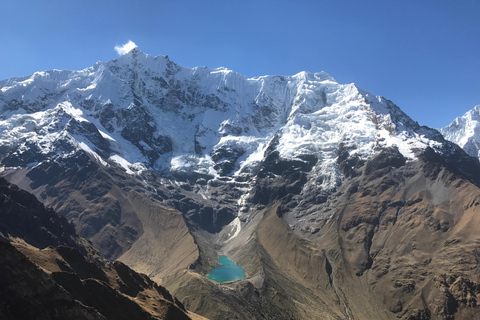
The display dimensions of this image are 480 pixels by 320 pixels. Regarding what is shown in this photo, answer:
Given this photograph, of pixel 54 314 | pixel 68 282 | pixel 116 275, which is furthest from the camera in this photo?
pixel 116 275

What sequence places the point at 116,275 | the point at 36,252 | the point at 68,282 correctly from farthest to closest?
1. the point at 116,275
2. the point at 36,252
3. the point at 68,282

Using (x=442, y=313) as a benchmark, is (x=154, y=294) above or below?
below

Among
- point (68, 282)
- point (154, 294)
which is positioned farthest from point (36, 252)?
point (154, 294)

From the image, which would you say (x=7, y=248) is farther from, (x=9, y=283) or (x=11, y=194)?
(x=11, y=194)

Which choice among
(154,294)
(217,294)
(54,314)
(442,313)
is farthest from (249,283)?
(54,314)

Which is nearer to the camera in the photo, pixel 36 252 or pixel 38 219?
pixel 36 252

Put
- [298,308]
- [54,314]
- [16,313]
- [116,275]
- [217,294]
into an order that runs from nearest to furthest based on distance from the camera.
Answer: [16,313] → [54,314] → [116,275] → [217,294] → [298,308]

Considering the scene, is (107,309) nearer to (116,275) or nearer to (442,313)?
(116,275)

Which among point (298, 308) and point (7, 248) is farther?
point (298, 308)

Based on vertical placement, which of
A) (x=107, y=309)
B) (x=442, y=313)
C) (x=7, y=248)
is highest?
(x=442, y=313)
